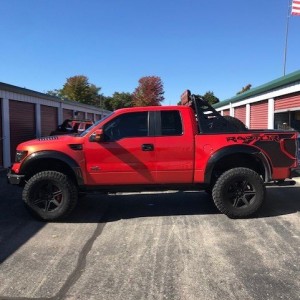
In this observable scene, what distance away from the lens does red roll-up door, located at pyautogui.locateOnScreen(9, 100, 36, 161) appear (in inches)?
650

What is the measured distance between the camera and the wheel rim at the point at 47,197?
274 inches

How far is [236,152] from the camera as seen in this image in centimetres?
686

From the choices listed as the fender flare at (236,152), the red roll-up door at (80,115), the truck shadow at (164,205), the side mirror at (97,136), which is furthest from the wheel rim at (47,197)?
the red roll-up door at (80,115)

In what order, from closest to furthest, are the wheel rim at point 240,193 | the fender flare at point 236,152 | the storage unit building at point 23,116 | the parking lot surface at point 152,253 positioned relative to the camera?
the parking lot surface at point 152,253, the fender flare at point 236,152, the wheel rim at point 240,193, the storage unit building at point 23,116

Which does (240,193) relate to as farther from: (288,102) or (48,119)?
(48,119)

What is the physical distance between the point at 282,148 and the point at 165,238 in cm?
267

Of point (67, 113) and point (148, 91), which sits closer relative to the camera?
point (67, 113)

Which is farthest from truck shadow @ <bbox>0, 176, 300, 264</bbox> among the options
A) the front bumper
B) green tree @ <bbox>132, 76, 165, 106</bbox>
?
green tree @ <bbox>132, 76, 165, 106</bbox>

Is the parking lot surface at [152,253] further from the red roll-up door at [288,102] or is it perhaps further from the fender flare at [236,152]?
the red roll-up door at [288,102]

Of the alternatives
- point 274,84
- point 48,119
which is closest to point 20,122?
point 48,119

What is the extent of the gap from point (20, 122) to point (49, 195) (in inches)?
441

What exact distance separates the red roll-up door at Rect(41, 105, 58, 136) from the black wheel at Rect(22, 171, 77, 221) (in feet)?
45.7

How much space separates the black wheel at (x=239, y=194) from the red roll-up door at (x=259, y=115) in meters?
10.9

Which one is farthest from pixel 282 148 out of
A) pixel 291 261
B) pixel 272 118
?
pixel 272 118
